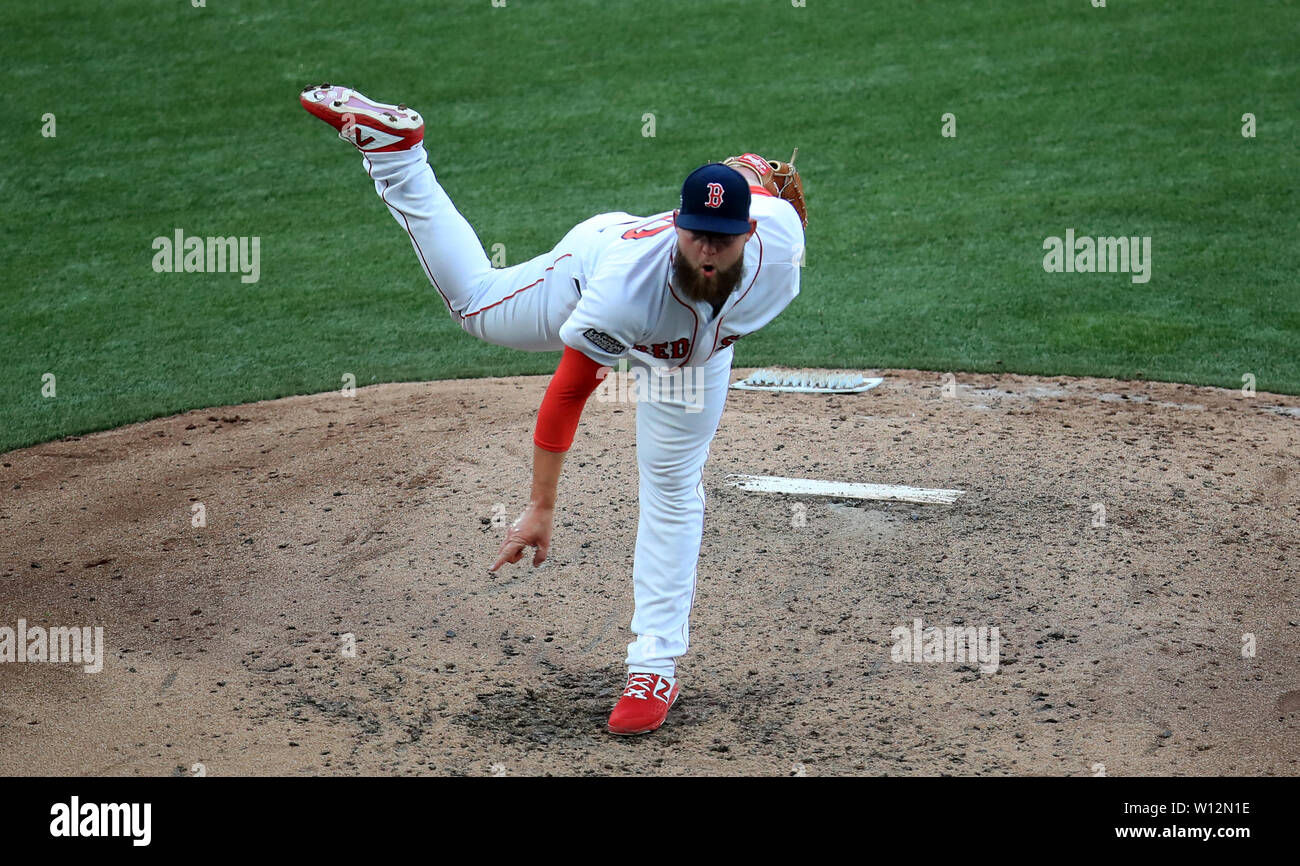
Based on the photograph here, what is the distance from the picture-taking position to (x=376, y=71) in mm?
12781

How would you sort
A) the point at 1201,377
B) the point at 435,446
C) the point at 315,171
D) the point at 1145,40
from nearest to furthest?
the point at 435,446 → the point at 1201,377 → the point at 315,171 → the point at 1145,40

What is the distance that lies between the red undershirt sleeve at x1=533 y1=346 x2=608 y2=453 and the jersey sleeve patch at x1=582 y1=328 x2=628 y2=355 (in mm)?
74

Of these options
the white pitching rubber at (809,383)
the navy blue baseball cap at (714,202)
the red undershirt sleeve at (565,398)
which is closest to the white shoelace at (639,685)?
the red undershirt sleeve at (565,398)

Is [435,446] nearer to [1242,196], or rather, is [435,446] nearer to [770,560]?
[770,560]

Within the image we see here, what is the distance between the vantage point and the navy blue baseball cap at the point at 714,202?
3293mm

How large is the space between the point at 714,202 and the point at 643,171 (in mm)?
7675

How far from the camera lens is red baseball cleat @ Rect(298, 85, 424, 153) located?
3.88m

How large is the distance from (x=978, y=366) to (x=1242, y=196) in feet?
12.6

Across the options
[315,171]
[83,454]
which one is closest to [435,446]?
[83,454]

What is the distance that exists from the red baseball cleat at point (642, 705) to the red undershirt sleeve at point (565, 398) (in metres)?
0.88

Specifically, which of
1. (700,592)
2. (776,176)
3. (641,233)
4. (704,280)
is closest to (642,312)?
(704,280)

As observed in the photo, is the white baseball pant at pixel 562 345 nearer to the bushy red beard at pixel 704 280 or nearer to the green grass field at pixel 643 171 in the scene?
the bushy red beard at pixel 704 280

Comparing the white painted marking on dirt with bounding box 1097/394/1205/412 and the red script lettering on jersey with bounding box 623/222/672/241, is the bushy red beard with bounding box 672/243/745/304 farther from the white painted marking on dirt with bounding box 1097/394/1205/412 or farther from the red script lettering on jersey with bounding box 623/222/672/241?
the white painted marking on dirt with bounding box 1097/394/1205/412

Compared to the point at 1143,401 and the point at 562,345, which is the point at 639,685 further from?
the point at 1143,401
